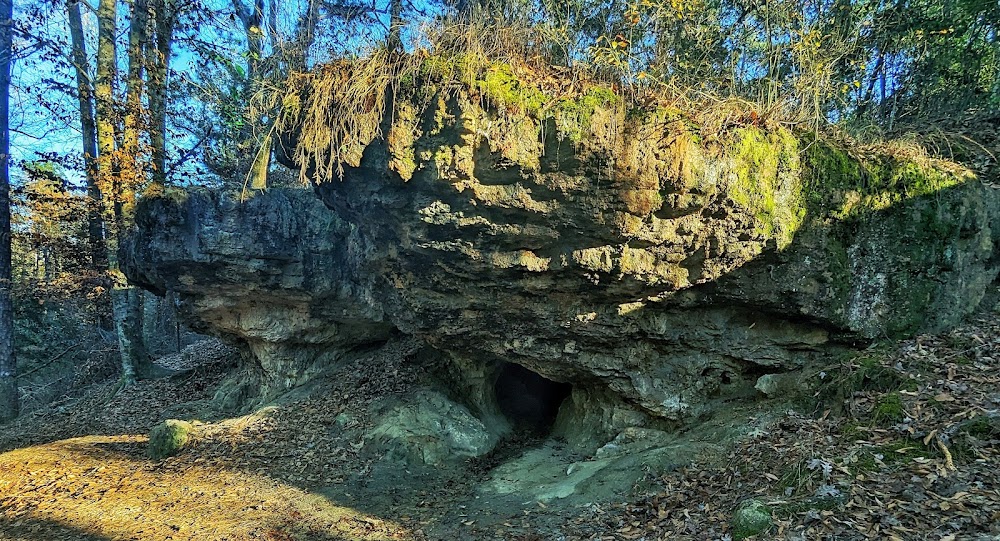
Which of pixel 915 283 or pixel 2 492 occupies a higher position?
pixel 915 283

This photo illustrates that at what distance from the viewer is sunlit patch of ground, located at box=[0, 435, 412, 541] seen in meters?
5.25

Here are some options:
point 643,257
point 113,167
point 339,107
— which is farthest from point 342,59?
point 113,167

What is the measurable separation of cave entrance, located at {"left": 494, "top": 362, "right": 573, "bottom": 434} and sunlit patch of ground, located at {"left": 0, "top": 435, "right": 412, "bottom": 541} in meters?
4.02

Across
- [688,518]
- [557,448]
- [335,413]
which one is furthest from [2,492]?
[688,518]

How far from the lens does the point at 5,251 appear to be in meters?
9.89

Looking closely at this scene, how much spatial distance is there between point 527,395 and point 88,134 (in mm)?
12493

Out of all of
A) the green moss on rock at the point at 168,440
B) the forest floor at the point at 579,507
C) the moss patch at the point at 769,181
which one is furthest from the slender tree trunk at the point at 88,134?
the moss patch at the point at 769,181

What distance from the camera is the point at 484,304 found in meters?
6.33

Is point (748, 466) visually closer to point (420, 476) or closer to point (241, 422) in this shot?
point (420, 476)

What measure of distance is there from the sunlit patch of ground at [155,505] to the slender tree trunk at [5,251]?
11.9 ft

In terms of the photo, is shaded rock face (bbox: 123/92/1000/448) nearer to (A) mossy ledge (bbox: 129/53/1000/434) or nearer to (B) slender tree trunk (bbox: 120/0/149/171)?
(A) mossy ledge (bbox: 129/53/1000/434)

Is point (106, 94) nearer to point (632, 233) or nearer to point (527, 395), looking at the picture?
point (527, 395)

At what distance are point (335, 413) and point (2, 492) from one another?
161 inches

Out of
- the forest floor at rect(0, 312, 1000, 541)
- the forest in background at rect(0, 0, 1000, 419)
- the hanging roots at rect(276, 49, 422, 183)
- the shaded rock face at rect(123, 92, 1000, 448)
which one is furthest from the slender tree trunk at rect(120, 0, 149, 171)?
the hanging roots at rect(276, 49, 422, 183)
